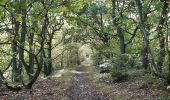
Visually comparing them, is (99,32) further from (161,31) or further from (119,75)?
(161,31)

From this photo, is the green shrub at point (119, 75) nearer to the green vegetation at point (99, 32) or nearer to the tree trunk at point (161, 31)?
the green vegetation at point (99, 32)

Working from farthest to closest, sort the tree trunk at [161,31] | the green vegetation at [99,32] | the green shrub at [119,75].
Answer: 1. the green shrub at [119,75]
2. the green vegetation at [99,32]
3. the tree trunk at [161,31]

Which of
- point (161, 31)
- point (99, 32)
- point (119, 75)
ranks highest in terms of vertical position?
point (99, 32)

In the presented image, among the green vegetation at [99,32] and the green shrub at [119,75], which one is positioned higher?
the green vegetation at [99,32]

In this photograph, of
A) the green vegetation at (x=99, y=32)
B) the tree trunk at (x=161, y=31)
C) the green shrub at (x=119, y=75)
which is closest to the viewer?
the tree trunk at (x=161, y=31)

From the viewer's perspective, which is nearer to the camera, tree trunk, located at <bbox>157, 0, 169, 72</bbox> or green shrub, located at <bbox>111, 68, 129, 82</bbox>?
tree trunk, located at <bbox>157, 0, 169, 72</bbox>

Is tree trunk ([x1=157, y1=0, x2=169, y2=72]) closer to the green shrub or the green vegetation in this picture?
the green vegetation

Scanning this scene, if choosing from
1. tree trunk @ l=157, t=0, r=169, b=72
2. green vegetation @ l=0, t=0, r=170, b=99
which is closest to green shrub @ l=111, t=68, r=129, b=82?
green vegetation @ l=0, t=0, r=170, b=99

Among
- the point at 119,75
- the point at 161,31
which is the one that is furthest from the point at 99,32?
the point at 161,31

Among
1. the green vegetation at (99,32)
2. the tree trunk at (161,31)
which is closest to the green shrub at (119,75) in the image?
the green vegetation at (99,32)

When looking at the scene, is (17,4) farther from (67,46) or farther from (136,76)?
(67,46)

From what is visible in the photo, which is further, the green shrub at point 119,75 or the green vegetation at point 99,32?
the green shrub at point 119,75

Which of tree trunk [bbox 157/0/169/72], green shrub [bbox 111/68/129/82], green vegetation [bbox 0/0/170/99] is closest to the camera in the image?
tree trunk [bbox 157/0/169/72]

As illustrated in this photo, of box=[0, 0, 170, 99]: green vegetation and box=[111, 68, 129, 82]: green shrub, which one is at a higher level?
box=[0, 0, 170, 99]: green vegetation
